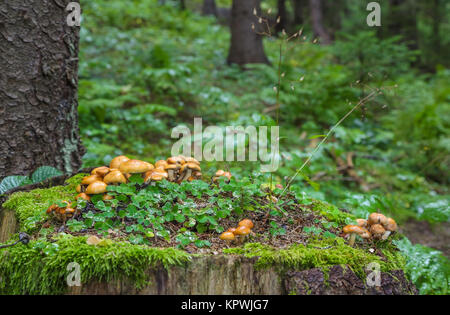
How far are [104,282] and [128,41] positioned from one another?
10.5 metres

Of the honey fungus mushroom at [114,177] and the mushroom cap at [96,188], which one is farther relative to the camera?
the honey fungus mushroom at [114,177]

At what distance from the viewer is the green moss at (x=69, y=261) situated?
198 centimetres

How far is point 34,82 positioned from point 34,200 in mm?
1246

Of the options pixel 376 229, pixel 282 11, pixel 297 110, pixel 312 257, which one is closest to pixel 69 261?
pixel 312 257

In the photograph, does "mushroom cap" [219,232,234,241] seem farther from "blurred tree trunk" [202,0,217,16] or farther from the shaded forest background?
"blurred tree trunk" [202,0,217,16]

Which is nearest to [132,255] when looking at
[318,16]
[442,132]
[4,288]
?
[4,288]

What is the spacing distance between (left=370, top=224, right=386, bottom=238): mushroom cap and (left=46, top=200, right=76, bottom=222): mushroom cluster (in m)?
2.23

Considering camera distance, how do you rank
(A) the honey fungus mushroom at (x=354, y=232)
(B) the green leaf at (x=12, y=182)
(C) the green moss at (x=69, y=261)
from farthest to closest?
1. (B) the green leaf at (x=12, y=182)
2. (A) the honey fungus mushroom at (x=354, y=232)
3. (C) the green moss at (x=69, y=261)

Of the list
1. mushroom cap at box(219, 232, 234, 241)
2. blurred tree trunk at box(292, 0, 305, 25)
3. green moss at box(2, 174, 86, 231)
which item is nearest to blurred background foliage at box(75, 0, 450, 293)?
green moss at box(2, 174, 86, 231)

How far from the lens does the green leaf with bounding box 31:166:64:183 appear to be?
10.7 ft

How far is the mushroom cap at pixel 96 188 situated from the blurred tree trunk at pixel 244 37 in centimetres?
824

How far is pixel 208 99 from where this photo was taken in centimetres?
770

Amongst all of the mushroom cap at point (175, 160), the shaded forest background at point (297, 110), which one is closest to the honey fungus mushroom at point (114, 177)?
the mushroom cap at point (175, 160)

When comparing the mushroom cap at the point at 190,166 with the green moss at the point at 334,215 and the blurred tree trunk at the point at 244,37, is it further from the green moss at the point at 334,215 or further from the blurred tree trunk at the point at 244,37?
the blurred tree trunk at the point at 244,37
